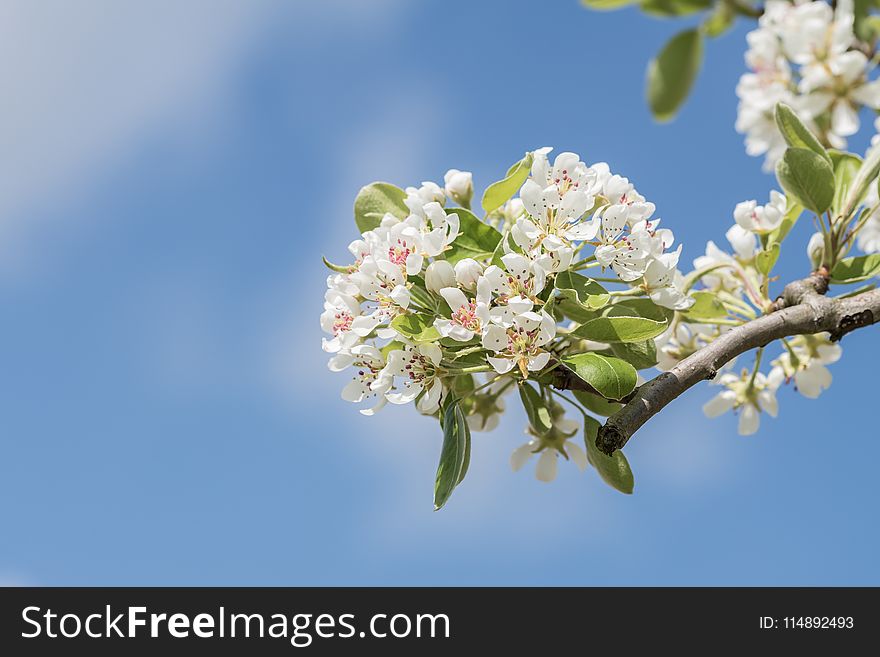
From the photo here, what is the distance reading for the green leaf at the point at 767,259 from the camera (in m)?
2.22

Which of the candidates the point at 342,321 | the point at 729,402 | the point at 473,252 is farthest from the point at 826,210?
the point at 342,321

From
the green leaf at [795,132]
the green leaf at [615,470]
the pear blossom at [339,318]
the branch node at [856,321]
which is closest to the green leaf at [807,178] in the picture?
the green leaf at [795,132]

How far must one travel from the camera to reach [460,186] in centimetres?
212

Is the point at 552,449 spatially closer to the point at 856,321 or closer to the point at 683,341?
the point at 683,341

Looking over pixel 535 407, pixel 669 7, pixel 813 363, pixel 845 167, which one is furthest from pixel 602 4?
pixel 813 363

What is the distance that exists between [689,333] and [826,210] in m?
0.47

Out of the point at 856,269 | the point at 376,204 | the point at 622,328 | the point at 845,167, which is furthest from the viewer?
the point at 845,167

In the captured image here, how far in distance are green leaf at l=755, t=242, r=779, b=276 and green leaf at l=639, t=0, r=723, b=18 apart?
4.53ft

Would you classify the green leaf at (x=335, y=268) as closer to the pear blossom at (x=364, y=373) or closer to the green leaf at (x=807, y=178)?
the pear blossom at (x=364, y=373)

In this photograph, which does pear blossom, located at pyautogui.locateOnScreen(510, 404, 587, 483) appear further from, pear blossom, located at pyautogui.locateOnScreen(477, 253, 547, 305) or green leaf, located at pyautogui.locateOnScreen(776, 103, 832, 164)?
green leaf, located at pyautogui.locateOnScreen(776, 103, 832, 164)

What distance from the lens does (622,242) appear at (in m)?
1.88

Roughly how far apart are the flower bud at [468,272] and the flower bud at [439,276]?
24 millimetres

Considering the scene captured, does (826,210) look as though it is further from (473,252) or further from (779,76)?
(473,252)

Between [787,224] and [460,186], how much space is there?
2.94ft
